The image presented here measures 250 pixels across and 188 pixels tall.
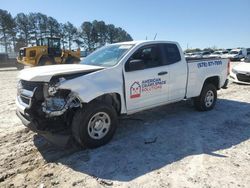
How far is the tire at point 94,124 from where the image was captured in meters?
4.34

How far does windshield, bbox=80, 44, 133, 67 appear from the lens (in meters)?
5.22

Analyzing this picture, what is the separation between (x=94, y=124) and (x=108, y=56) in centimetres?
169

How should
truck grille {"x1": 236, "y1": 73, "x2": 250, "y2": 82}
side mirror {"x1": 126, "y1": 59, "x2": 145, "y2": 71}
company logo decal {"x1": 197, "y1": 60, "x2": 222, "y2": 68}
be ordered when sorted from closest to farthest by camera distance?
side mirror {"x1": 126, "y1": 59, "x2": 145, "y2": 71} → company logo decal {"x1": 197, "y1": 60, "x2": 222, "y2": 68} → truck grille {"x1": 236, "y1": 73, "x2": 250, "y2": 82}

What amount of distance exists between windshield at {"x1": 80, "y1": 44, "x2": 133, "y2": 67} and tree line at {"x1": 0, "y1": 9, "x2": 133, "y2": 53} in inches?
1484

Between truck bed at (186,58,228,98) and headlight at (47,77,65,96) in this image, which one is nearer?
headlight at (47,77,65,96)

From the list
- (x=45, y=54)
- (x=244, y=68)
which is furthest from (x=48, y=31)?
(x=244, y=68)

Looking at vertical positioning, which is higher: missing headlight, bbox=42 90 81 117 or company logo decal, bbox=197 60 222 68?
company logo decal, bbox=197 60 222 68

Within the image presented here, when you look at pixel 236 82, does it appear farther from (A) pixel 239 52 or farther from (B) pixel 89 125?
(A) pixel 239 52

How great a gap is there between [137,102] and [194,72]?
2046 mm

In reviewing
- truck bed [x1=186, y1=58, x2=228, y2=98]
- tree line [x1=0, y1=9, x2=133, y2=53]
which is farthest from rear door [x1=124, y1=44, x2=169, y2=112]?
tree line [x1=0, y1=9, x2=133, y2=53]

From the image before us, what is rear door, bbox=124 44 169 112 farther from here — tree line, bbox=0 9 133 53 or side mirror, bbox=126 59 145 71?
tree line, bbox=0 9 133 53

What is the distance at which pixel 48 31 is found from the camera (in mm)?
60906

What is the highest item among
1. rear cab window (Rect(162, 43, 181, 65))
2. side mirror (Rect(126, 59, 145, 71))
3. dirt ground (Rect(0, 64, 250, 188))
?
rear cab window (Rect(162, 43, 181, 65))

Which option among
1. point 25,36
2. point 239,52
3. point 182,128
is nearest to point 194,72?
point 182,128
